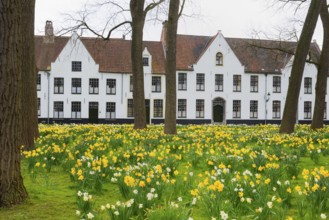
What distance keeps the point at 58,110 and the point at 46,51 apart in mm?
6372

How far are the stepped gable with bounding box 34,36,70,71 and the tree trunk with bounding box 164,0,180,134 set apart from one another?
95.5ft

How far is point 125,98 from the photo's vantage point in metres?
46.9

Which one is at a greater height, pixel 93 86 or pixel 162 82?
pixel 162 82

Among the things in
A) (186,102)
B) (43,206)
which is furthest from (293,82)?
(186,102)

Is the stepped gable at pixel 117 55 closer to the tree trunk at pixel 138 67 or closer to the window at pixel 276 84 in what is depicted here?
the window at pixel 276 84

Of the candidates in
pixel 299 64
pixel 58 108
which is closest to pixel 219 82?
pixel 58 108

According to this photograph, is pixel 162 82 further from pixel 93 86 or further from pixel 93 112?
pixel 93 112

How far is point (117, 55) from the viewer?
47.6 meters

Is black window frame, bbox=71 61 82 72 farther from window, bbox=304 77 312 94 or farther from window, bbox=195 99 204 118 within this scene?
window, bbox=304 77 312 94

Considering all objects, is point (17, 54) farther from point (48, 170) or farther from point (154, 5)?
point (154, 5)

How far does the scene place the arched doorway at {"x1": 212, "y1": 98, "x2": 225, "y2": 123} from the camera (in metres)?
48.8

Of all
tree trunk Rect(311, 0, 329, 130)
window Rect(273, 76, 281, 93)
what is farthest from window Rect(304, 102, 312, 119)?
tree trunk Rect(311, 0, 329, 130)

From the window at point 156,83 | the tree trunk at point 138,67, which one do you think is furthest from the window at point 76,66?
the tree trunk at point 138,67

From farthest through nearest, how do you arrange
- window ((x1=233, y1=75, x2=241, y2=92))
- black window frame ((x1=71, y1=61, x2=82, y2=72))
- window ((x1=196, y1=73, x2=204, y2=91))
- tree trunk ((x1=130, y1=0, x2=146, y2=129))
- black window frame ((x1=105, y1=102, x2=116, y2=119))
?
1. window ((x1=233, y1=75, x2=241, y2=92))
2. window ((x1=196, y1=73, x2=204, y2=91))
3. black window frame ((x1=105, y1=102, x2=116, y2=119))
4. black window frame ((x1=71, y1=61, x2=82, y2=72))
5. tree trunk ((x1=130, y1=0, x2=146, y2=129))
